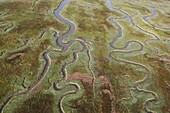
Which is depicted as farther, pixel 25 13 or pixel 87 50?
pixel 25 13

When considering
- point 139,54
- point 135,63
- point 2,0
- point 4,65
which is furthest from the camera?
point 2,0

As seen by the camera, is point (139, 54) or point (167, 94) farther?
point (139, 54)

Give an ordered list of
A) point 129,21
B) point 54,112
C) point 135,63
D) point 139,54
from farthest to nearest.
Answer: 1. point 129,21
2. point 139,54
3. point 135,63
4. point 54,112

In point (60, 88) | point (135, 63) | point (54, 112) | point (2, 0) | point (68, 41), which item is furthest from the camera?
point (2, 0)

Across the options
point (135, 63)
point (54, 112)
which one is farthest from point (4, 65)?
point (135, 63)

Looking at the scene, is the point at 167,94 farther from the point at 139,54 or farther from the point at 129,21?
the point at 129,21

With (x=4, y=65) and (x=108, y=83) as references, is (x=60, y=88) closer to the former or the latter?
(x=108, y=83)

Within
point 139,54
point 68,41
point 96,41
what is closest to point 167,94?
point 139,54

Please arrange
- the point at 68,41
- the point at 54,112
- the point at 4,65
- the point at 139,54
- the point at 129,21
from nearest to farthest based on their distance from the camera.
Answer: the point at 54,112 → the point at 4,65 → the point at 139,54 → the point at 68,41 → the point at 129,21
